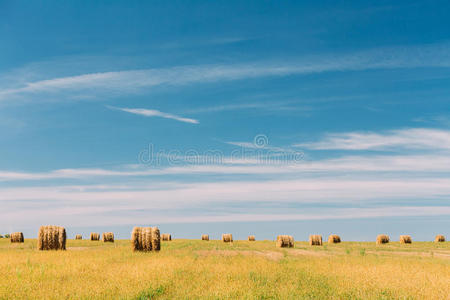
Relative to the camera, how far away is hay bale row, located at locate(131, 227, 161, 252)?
23906 mm

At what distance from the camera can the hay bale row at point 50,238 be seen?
24953 mm

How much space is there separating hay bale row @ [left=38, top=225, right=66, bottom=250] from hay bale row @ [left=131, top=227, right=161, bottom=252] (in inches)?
186

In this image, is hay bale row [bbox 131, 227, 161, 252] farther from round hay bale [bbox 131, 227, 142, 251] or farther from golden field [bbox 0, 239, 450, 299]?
golden field [bbox 0, 239, 450, 299]

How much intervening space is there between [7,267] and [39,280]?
3.16 metres

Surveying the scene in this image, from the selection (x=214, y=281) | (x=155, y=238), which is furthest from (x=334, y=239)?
(x=214, y=281)

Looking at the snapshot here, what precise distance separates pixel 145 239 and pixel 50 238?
5965 millimetres

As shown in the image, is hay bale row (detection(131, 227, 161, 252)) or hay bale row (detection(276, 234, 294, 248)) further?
hay bale row (detection(276, 234, 294, 248))

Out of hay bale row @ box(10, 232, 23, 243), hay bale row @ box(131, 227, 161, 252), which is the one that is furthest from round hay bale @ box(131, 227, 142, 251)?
hay bale row @ box(10, 232, 23, 243)

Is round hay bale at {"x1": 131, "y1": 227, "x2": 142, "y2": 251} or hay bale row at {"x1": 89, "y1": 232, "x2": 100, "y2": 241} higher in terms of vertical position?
round hay bale at {"x1": 131, "y1": 227, "x2": 142, "y2": 251}

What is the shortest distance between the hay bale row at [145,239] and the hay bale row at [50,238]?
4723 millimetres

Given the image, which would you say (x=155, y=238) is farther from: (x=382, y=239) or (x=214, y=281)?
(x=382, y=239)

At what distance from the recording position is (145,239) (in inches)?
947

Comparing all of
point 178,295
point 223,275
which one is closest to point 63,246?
point 223,275

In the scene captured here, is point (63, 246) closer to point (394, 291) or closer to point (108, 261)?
point (108, 261)
